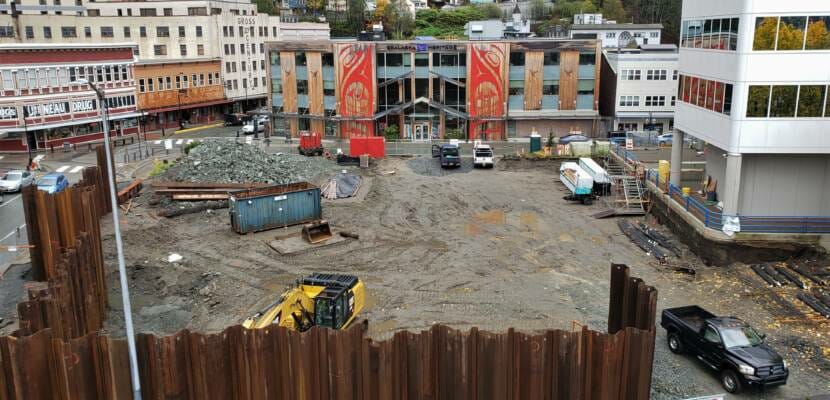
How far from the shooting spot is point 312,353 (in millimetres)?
13648

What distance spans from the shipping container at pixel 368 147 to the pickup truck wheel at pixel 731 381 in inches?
1434

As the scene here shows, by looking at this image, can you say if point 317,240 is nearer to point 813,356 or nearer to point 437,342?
point 437,342

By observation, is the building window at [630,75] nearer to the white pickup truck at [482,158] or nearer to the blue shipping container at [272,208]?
the white pickup truck at [482,158]

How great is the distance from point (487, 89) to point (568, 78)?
7.20 metres

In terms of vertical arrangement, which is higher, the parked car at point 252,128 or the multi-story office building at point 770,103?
the multi-story office building at point 770,103

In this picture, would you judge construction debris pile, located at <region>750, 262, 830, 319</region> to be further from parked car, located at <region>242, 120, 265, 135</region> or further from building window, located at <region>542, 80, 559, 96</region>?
parked car, located at <region>242, 120, 265, 135</region>

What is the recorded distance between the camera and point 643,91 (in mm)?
59531

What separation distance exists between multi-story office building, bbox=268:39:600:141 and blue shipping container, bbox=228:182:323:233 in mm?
27761

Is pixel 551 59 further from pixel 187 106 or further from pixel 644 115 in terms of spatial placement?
pixel 187 106

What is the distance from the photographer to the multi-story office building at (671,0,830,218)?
26672 millimetres

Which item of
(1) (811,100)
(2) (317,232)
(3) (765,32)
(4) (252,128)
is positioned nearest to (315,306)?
(2) (317,232)

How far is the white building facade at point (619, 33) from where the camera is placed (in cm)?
8531

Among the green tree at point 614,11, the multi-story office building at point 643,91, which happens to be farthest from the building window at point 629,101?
the green tree at point 614,11

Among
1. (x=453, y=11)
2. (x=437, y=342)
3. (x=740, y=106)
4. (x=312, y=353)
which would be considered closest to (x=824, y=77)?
(x=740, y=106)
